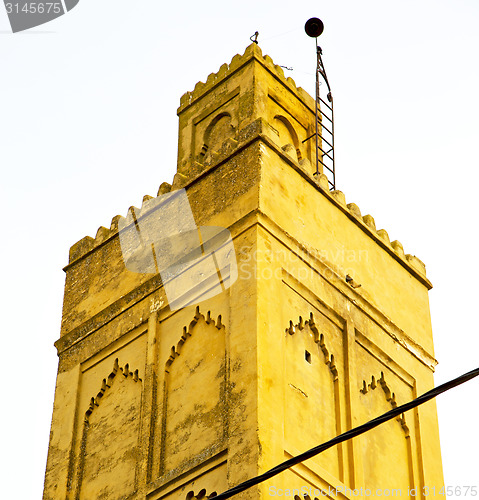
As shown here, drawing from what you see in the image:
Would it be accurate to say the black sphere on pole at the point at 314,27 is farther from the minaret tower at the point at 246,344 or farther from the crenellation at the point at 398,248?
the crenellation at the point at 398,248

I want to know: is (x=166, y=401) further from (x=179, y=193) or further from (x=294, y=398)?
(x=179, y=193)

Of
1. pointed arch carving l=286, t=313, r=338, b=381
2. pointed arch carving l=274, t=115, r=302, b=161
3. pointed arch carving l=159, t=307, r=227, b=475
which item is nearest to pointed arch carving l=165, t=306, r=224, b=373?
pointed arch carving l=159, t=307, r=227, b=475

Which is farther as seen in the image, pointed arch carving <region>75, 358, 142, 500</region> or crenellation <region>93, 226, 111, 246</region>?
crenellation <region>93, 226, 111, 246</region>

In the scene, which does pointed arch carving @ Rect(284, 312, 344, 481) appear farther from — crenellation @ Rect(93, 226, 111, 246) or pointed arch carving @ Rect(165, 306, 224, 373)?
crenellation @ Rect(93, 226, 111, 246)

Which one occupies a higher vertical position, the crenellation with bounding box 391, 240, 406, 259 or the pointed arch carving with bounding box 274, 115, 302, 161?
the pointed arch carving with bounding box 274, 115, 302, 161

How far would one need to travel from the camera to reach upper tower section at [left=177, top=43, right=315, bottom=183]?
1717 centimetres

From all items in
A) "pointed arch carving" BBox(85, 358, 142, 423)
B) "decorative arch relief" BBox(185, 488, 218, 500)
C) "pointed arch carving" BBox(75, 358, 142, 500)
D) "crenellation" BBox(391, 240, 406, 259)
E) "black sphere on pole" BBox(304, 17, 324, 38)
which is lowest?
"decorative arch relief" BBox(185, 488, 218, 500)

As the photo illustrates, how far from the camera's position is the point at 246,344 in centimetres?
1366

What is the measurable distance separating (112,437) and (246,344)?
2.40 m

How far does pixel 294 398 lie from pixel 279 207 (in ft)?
8.58

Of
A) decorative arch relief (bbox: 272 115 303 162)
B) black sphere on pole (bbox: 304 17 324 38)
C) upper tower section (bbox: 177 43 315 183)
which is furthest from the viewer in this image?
black sphere on pole (bbox: 304 17 324 38)

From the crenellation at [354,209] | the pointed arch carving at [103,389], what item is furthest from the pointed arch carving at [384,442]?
the pointed arch carving at [103,389]

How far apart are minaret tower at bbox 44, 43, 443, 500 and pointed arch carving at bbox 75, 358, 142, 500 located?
2 cm

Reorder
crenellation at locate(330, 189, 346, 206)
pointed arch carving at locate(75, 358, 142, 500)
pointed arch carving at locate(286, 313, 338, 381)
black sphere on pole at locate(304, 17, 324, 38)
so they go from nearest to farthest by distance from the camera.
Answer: pointed arch carving at locate(75, 358, 142, 500), pointed arch carving at locate(286, 313, 338, 381), crenellation at locate(330, 189, 346, 206), black sphere on pole at locate(304, 17, 324, 38)
